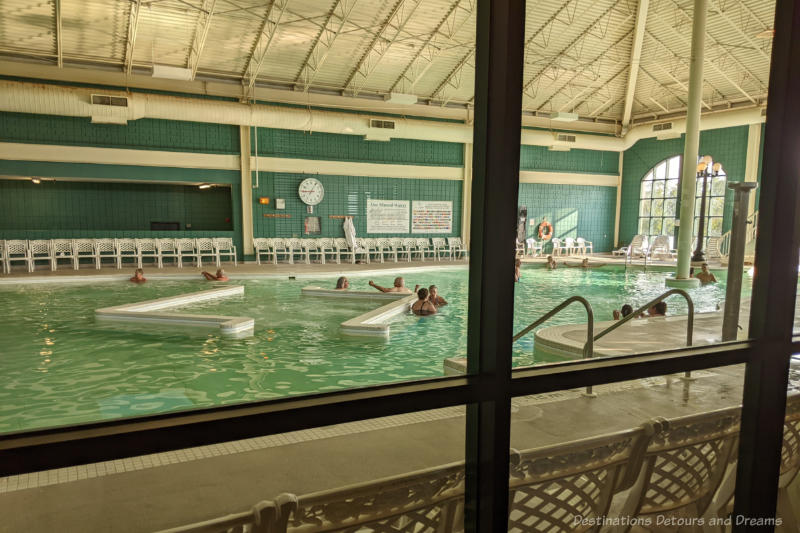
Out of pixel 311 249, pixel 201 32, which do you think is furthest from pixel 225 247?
pixel 201 32

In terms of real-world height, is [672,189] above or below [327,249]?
above

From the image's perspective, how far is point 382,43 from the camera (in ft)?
41.9

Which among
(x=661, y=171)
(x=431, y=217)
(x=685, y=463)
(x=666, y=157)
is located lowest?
(x=685, y=463)

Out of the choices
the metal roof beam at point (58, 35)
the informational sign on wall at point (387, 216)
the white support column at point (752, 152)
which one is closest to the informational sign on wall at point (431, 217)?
the informational sign on wall at point (387, 216)

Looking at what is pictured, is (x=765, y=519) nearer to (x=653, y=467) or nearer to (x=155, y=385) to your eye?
(x=653, y=467)

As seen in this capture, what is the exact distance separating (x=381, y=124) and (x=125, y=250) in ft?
23.2

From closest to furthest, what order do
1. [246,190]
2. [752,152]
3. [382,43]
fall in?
[382,43]
[246,190]
[752,152]

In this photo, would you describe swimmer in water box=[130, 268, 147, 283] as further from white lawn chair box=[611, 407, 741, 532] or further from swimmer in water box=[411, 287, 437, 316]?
white lawn chair box=[611, 407, 741, 532]

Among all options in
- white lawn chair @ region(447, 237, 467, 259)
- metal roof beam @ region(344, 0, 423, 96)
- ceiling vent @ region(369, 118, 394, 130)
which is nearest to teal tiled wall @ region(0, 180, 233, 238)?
ceiling vent @ region(369, 118, 394, 130)

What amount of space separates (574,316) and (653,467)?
7.92 m

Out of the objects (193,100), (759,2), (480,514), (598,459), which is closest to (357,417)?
(480,514)

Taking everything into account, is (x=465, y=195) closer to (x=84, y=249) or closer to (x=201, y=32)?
(x=201, y=32)

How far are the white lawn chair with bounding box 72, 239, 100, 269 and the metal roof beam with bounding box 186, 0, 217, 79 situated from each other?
445cm

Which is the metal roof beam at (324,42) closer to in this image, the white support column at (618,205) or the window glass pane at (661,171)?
the white support column at (618,205)
